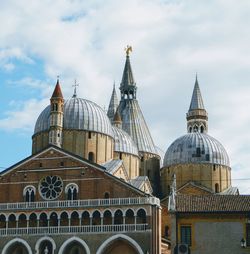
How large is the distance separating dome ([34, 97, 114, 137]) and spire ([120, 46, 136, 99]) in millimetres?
14277

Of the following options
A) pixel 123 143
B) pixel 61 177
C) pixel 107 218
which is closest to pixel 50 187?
pixel 61 177

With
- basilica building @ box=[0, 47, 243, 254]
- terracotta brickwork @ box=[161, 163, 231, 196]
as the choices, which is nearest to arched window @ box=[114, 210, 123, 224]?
basilica building @ box=[0, 47, 243, 254]

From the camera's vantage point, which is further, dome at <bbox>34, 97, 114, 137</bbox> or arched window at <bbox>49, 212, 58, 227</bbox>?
dome at <bbox>34, 97, 114, 137</bbox>

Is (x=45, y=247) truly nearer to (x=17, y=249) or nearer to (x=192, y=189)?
(x=17, y=249)

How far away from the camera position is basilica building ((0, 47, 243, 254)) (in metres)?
48.0

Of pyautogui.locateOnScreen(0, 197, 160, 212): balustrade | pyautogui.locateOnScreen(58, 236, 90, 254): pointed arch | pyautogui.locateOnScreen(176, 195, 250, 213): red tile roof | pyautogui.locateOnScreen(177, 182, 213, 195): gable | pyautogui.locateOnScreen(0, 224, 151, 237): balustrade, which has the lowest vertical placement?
pyautogui.locateOnScreen(58, 236, 90, 254): pointed arch

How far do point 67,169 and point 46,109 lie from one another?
34.6ft

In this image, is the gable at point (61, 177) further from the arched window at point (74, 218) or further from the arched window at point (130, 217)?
the arched window at point (74, 218)

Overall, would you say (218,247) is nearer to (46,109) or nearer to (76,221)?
(76,221)

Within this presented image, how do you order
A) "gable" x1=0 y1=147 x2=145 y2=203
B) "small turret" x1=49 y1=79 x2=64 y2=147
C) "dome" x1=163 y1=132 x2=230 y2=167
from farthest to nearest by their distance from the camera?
"dome" x1=163 y1=132 x2=230 y2=167
"small turret" x1=49 y1=79 x2=64 y2=147
"gable" x1=0 y1=147 x2=145 y2=203

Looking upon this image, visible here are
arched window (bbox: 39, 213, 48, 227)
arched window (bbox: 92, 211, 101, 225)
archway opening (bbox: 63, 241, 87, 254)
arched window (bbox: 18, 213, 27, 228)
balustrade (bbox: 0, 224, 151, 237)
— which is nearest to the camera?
balustrade (bbox: 0, 224, 151, 237)

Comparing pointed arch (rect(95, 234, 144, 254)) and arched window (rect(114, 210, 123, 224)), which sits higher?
arched window (rect(114, 210, 123, 224))

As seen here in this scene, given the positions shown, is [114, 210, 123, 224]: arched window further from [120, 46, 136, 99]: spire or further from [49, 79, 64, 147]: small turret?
[120, 46, 136, 99]: spire

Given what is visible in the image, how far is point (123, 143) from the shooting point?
6294cm
